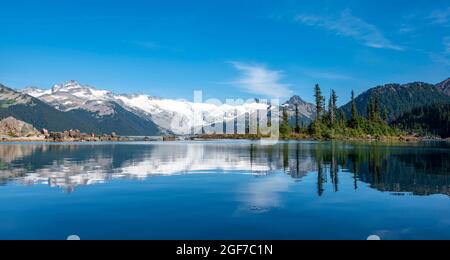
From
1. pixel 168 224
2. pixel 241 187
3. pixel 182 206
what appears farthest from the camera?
pixel 241 187

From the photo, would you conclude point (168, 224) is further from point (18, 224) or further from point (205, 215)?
point (18, 224)

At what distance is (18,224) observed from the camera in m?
20.1

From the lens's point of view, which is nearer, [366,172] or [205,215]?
[205,215]

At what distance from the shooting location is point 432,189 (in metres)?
32.5

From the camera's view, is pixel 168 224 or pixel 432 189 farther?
pixel 432 189

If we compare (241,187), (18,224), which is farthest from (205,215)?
(241,187)
